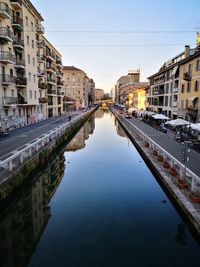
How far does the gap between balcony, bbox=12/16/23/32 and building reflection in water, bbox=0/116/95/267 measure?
24.6 meters

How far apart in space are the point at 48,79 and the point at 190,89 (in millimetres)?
32388

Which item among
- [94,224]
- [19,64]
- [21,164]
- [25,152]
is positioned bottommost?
[94,224]

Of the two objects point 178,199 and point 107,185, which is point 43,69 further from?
point 178,199

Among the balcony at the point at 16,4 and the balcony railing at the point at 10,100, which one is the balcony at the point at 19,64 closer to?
the balcony railing at the point at 10,100

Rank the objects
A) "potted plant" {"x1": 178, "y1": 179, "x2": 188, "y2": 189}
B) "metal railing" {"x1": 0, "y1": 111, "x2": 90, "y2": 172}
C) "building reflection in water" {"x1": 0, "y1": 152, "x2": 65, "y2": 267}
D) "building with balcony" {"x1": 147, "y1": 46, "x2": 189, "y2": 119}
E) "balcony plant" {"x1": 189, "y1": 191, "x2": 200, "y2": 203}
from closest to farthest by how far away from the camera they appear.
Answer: "building reflection in water" {"x1": 0, "y1": 152, "x2": 65, "y2": 267} < "balcony plant" {"x1": 189, "y1": 191, "x2": 200, "y2": 203} < "potted plant" {"x1": 178, "y1": 179, "x2": 188, "y2": 189} < "metal railing" {"x1": 0, "y1": 111, "x2": 90, "y2": 172} < "building with balcony" {"x1": 147, "y1": 46, "x2": 189, "y2": 119}

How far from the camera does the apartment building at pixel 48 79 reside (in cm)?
4272

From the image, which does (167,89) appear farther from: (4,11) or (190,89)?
Result: (4,11)

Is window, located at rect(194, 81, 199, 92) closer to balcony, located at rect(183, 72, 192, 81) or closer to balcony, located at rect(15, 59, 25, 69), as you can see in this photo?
balcony, located at rect(183, 72, 192, 81)

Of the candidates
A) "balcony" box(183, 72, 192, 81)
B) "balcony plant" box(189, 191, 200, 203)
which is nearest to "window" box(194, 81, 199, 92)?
"balcony" box(183, 72, 192, 81)

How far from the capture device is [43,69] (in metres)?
44.6

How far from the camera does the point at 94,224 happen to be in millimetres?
9438

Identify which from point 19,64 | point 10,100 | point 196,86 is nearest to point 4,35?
point 19,64

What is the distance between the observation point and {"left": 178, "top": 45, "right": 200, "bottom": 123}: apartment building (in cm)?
2597

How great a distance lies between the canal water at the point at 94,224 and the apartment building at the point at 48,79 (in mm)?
31117
